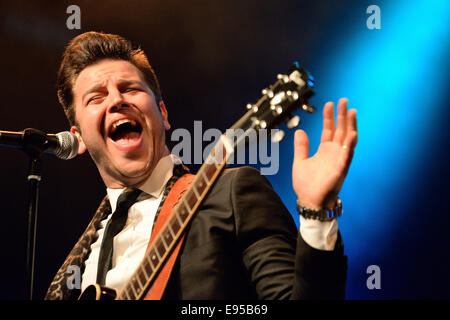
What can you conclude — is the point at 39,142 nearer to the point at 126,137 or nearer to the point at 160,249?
the point at 126,137

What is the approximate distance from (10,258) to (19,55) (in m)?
1.32

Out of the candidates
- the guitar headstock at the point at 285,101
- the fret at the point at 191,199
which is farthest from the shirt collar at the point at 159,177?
the guitar headstock at the point at 285,101

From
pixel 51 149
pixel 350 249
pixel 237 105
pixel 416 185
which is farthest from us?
pixel 237 105

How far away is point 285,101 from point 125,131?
102 cm

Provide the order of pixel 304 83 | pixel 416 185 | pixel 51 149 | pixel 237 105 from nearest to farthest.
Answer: pixel 304 83 < pixel 51 149 < pixel 416 185 < pixel 237 105

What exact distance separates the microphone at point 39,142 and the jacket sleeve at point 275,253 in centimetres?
66

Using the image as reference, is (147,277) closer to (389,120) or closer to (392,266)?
(392,266)

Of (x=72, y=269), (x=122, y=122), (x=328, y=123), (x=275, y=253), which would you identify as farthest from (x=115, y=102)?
(x=328, y=123)

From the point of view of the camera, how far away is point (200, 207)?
140cm

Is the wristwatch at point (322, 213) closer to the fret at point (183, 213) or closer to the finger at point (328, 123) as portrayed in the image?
the finger at point (328, 123)

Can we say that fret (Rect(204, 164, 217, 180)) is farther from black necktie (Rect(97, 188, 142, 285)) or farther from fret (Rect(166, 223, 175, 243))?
black necktie (Rect(97, 188, 142, 285))

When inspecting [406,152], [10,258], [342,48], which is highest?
[342,48]

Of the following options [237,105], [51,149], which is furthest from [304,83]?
[237,105]

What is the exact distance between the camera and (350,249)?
7.65 ft
